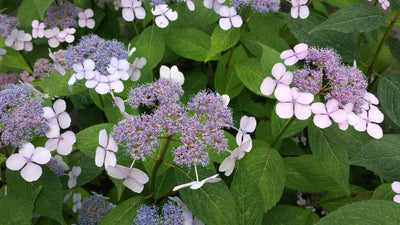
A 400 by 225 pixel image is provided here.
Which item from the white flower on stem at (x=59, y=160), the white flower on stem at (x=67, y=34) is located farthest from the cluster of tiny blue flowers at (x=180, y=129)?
the white flower on stem at (x=67, y=34)

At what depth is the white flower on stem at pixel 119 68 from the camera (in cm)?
91

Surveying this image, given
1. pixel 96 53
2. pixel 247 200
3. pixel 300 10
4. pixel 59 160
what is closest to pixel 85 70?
pixel 96 53

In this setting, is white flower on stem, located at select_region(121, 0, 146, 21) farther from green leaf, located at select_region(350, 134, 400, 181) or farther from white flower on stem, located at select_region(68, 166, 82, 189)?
green leaf, located at select_region(350, 134, 400, 181)

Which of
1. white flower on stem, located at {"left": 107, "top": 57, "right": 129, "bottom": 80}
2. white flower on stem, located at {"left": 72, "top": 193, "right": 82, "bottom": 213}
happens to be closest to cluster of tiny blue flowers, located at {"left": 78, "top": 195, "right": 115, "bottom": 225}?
white flower on stem, located at {"left": 72, "top": 193, "right": 82, "bottom": 213}

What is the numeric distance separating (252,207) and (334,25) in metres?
0.58

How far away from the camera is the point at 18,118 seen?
2.69 feet

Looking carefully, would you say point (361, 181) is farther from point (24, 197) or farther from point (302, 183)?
point (24, 197)

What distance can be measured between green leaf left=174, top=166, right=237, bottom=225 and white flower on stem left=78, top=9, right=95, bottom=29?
2.77 ft

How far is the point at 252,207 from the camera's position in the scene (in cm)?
83

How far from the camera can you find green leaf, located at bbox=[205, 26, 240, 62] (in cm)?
113

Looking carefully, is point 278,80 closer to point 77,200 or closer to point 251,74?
point 251,74

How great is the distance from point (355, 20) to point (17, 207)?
1.05 m

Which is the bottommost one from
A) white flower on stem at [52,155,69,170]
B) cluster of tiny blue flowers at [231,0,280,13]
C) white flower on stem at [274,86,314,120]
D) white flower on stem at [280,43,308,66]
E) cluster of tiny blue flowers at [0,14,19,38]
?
white flower on stem at [52,155,69,170]

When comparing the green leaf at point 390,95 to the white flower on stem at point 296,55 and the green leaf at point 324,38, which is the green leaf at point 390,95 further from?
the white flower on stem at point 296,55
